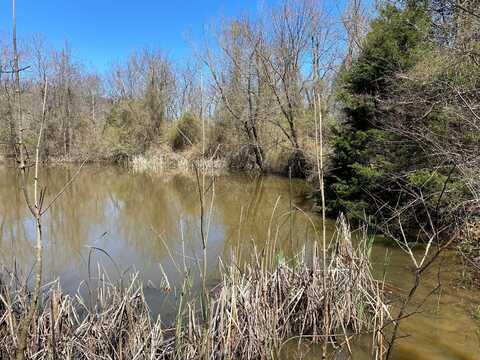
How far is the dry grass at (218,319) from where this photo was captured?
2830 mm

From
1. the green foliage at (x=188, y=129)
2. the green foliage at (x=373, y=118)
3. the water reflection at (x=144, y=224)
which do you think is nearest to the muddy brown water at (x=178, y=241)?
the water reflection at (x=144, y=224)

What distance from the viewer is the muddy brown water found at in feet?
12.7

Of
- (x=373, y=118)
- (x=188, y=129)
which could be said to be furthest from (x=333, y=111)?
(x=188, y=129)

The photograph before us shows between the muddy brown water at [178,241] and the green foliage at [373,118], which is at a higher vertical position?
the green foliage at [373,118]

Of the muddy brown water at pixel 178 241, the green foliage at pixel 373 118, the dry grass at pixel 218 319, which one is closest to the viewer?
the dry grass at pixel 218 319

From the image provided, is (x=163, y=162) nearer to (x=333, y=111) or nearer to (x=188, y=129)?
(x=188, y=129)

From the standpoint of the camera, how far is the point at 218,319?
320cm

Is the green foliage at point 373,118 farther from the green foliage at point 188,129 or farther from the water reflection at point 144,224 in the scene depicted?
the green foliage at point 188,129

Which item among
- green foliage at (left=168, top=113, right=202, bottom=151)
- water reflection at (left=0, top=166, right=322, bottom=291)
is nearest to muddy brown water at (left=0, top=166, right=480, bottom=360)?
water reflection at (left=0, top=166, right=322, bottom=291)

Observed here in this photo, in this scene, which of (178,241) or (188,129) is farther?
(188,129)

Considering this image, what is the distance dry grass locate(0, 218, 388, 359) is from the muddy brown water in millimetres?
268

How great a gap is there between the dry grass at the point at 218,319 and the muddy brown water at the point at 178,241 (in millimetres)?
268

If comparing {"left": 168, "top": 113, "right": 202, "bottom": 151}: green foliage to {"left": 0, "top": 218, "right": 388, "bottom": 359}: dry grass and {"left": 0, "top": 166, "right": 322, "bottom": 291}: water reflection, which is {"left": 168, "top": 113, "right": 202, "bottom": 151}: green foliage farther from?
{"left": 0, "top": 218, "right": 388, "bottom": 359}: dry grass

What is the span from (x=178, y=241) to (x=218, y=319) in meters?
4.89
